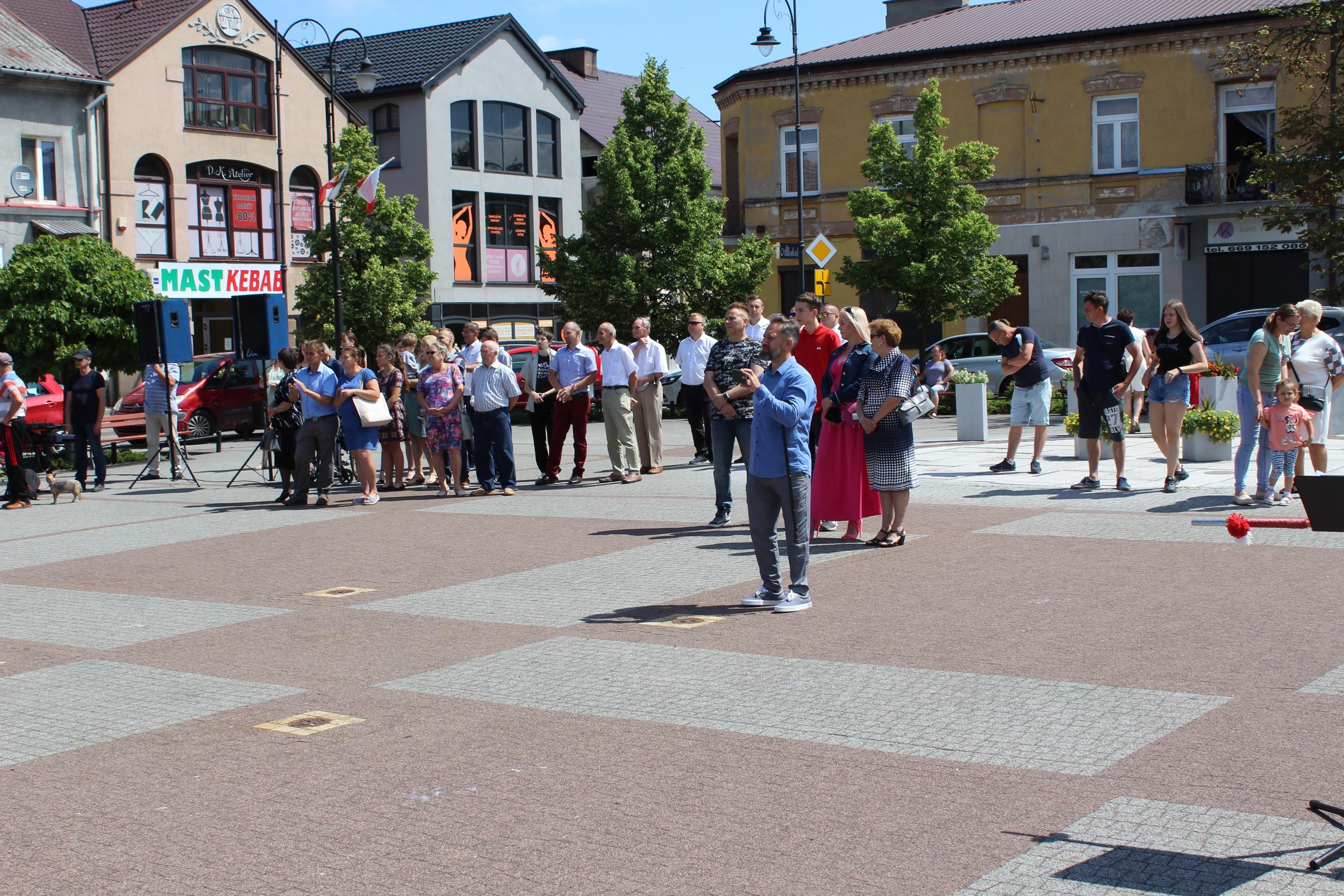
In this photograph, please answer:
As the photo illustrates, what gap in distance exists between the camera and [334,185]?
27.5 meters

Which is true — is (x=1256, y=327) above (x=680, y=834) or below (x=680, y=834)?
above

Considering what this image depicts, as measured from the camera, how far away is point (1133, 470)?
49.2 feet

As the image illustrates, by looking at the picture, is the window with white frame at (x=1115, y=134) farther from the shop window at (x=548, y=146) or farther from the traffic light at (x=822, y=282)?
the shop window at (x=548, y=146)

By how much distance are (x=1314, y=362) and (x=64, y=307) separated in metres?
20.1

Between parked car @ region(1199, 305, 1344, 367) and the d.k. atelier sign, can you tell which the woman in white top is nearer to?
parked car @ region(1199, 305, 1344, 367)

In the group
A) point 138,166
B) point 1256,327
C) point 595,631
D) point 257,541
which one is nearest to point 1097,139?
point 1256,327

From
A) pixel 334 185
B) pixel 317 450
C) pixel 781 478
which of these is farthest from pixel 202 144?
pixel 781 478

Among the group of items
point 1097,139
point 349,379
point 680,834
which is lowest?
point 680,834

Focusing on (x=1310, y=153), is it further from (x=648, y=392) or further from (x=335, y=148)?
(x=335, y=148)

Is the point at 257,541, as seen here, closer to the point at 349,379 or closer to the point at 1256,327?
the point at 349,379

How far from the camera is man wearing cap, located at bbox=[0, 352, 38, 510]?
1600 centimetres

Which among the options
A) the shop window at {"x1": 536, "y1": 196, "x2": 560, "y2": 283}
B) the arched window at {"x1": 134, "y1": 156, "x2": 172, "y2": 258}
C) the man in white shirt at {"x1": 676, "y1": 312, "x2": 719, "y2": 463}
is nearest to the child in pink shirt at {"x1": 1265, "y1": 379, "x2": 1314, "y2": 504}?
the man in white shirt at {"x1": 676, "y1": 312, "x2": 719, "y2": 463}

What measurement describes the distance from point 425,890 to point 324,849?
546 millimetres

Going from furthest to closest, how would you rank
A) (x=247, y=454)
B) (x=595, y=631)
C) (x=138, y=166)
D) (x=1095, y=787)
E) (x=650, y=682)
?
(x=138, y=166)
(x=247, y=454)
(x=595, y=631)
(x=650, y=682)
(x=1095, y=787)
